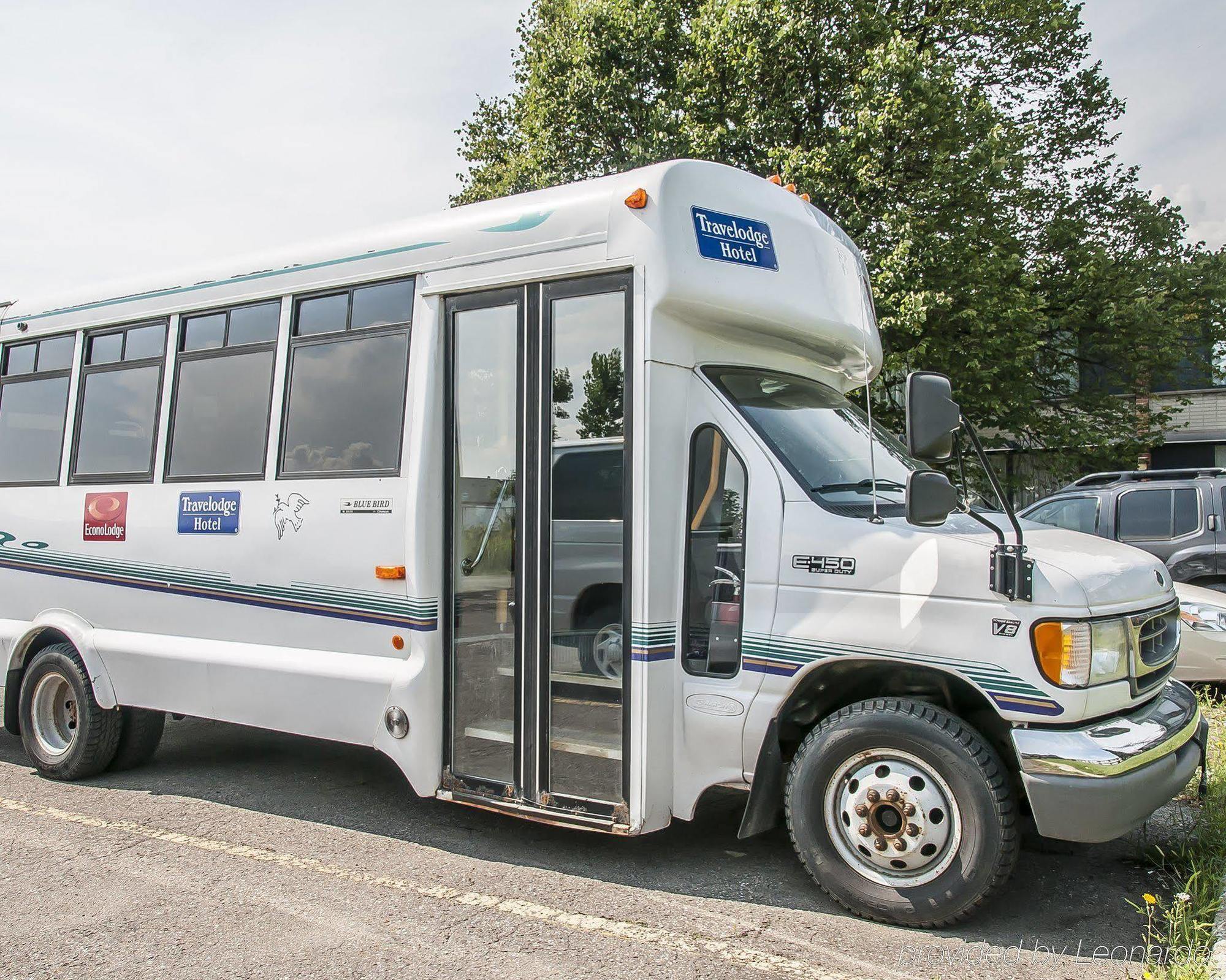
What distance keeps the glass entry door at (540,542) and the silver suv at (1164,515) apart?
6.61 metres

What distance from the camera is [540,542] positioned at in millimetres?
5000

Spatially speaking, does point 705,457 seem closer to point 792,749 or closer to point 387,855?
point 792,749

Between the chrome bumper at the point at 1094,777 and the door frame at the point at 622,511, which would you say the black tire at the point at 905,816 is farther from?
the door frame at the point at 622,511

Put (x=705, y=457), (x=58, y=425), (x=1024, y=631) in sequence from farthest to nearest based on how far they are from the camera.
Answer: (x=58, y=425)
(x=705, y=457)
(x=1024, y=631)

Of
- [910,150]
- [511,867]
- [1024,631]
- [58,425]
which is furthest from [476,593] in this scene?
[910,150]

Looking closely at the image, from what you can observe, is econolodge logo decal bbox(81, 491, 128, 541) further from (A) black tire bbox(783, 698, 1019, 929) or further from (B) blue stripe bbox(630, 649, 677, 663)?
(A) black tire bbox(783, 698, 1019, 929)

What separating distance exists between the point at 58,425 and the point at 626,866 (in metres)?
4.97

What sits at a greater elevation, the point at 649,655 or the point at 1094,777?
the point at 649,655

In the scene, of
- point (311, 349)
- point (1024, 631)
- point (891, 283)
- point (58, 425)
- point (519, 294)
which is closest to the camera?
point (1024, 631)

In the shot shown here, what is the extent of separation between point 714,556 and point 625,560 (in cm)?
41

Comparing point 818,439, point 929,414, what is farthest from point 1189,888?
point 818,439

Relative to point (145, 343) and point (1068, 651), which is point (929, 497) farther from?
point (145, 343)

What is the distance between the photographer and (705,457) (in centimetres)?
478

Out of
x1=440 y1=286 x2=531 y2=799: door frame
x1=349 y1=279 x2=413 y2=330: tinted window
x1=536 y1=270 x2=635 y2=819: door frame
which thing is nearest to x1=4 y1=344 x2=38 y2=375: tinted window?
x1=349 y1=279 x2=413 y2=330: tinted window
